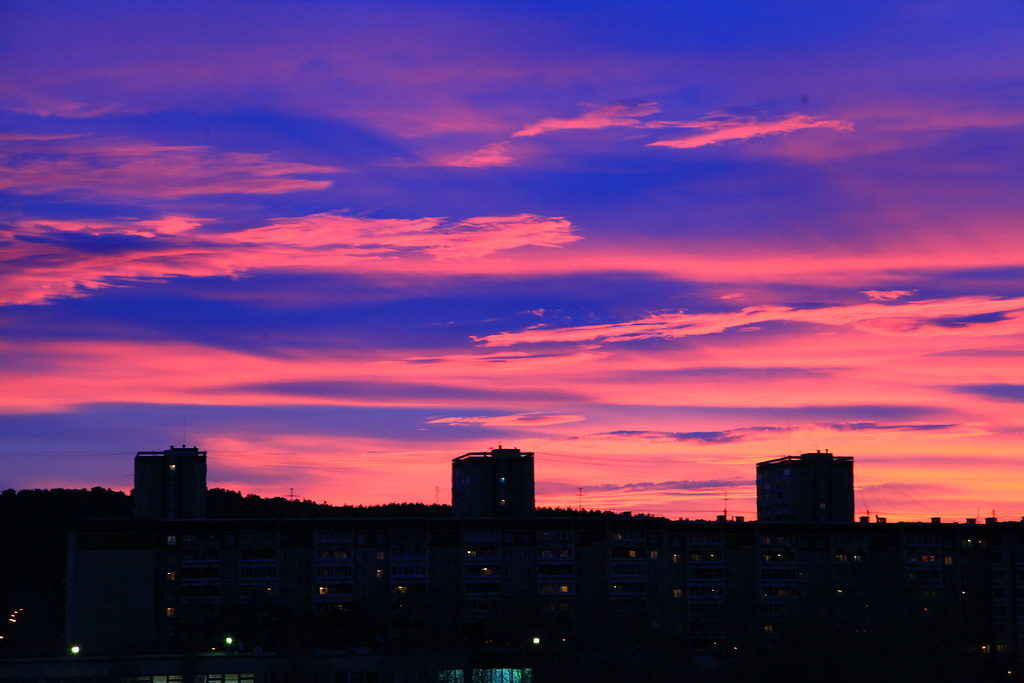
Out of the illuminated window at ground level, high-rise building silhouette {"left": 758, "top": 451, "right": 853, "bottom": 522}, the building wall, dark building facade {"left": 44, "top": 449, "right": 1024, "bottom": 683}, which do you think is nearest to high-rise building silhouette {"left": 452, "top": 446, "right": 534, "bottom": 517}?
dark building facade {"left": 44, "top": 449, "right": 1024, "bottom": 683}

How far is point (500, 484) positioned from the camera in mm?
135000

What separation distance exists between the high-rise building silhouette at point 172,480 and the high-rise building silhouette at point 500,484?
1140 inches

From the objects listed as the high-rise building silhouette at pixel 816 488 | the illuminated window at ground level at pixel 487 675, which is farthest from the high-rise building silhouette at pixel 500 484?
the illuminated window at ground level at pixel 487 675

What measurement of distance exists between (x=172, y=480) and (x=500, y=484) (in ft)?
115

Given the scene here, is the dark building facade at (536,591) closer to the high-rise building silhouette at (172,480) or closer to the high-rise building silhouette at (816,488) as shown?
the high-rise building silhouette at (816,488)

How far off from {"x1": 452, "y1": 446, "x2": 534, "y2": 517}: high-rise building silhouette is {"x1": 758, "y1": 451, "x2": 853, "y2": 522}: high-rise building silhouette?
1126 inches

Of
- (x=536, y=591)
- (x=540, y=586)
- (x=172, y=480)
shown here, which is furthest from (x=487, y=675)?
(x=172, y=480)

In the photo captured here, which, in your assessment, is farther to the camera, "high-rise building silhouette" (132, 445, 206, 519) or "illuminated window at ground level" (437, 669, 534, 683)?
"high-rise building silhouette" (132, 445, 206, 519)

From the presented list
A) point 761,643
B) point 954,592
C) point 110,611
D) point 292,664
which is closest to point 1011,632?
point 954,592

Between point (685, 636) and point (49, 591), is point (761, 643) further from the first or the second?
point (49, 591)

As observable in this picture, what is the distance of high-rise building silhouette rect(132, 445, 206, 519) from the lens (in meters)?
134

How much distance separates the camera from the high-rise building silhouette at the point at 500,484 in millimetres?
134875

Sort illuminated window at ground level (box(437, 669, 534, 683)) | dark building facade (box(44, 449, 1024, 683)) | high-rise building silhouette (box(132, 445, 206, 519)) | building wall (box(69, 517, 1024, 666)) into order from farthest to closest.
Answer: high-rise building silhouette (box(132, 445, 206, 519)) < building wall (box(69, 517, 1024, 666)) < dark building facade (box(44, 449, 1024, 683)) < illuminated window at ground level (box(437, 669, 534, 683))

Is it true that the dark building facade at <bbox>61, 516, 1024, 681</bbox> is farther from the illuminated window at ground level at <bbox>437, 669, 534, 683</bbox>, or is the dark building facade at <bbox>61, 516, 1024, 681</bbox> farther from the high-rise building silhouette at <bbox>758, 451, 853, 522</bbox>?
the high-rise building silhouette at <bbox>758, 451, 853, 522</bbox>
